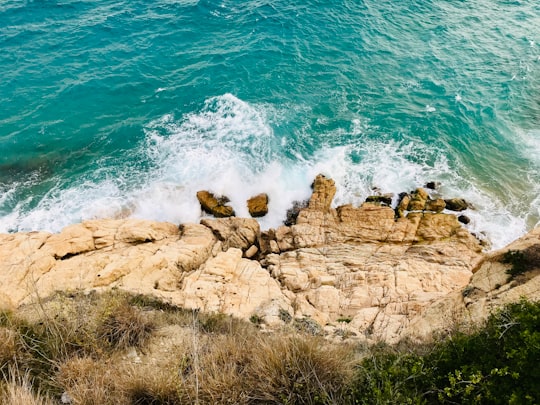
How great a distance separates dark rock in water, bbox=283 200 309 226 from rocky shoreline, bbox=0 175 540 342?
10 centimetres

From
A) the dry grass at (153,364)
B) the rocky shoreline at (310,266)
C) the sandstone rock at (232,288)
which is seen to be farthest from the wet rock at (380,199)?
the dry grass at (153,364)

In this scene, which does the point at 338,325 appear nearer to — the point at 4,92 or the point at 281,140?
the point at 281,140

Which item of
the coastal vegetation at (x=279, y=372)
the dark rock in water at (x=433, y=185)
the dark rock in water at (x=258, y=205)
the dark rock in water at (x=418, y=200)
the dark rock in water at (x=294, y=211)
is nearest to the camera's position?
the coastal vegetation at (x=279, y=372)

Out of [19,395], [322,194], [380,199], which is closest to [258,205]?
[322,194]

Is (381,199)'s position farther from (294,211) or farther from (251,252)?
(251,252)

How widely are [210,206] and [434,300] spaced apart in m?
12.5

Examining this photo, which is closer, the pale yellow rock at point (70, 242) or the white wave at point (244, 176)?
the pale yellow rock at point (70, 242)

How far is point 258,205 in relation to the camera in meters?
20.8

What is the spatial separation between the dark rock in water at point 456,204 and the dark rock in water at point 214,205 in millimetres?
11781

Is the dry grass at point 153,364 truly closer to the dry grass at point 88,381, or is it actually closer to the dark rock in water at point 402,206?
the dry grass at point 88,381

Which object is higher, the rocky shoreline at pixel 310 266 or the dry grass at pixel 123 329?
the dry grass at pixel 123 329

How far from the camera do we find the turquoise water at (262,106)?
21422 millimetres

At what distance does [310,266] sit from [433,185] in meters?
10.2

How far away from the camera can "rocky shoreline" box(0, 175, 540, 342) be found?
10.9m
